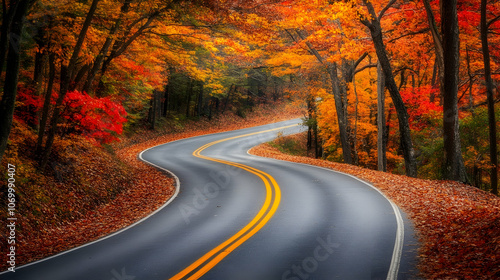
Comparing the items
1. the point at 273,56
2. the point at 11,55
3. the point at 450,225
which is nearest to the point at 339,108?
the point at 273,56

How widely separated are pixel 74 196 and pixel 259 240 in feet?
25.6

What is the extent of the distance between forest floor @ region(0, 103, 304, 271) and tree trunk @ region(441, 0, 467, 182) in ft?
37.7

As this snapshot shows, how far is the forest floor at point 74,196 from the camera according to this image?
9914 millimetres

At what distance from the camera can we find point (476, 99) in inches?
1076

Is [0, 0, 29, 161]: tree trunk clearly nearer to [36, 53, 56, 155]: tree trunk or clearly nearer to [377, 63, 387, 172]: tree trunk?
[36, 53, 56, 155]: tree trunk

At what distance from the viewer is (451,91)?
46.0 feet

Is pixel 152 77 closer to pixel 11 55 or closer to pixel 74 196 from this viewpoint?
pixel 74 196

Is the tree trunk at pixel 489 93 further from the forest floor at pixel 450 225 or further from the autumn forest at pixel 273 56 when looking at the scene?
the forest floor at pixel 450 225

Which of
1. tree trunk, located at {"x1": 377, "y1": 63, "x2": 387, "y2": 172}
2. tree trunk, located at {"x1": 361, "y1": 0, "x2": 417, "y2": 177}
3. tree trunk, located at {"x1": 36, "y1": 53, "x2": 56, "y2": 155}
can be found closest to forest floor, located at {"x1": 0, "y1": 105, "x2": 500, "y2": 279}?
tree trunk, located at {"x1": 36, "y1": 53, "x2": 56, "y2": 155}

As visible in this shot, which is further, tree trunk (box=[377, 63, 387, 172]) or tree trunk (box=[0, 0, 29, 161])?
tree trunk (box=[377, 63, 387, 172])

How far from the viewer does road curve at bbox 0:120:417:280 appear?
22.7ft

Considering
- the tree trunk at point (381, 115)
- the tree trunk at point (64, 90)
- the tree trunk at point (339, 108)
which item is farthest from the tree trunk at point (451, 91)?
the tree trunk at point (64, 90)

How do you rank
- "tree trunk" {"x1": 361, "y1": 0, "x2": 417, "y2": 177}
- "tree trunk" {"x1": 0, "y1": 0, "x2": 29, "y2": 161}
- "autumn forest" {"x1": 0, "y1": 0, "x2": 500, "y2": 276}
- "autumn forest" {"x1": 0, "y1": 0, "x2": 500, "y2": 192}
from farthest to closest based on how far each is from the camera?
"tree trunk" {"x1": 361, "y1": 0, "x2": 417, "y2": 177}
"autumn forest" {"x1": 0, "y1": 0, "x2": 500, "y2": 192}
"autumn forest" {"x1": 0, "y1": 0, "x2": 500, "y2": 276}
"tree trunk" {"x1": 0, "y1": 0, "x2": 29, "y2": 161}

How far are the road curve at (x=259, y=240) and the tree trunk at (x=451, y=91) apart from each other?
3.51 meters
